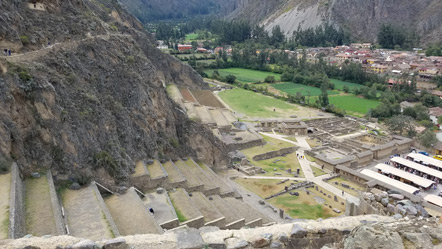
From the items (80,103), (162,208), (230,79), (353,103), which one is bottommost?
(353,103)

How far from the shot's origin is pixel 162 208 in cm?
2489

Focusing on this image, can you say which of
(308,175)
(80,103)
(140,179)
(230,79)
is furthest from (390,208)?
(230,79)

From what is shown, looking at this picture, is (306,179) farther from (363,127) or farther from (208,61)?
(208,61)

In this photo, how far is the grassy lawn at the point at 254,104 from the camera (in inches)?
2757

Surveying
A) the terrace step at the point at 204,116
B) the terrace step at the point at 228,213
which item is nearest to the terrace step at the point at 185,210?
the terrace step at the point at 228,213

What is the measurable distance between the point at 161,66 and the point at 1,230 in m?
56.5

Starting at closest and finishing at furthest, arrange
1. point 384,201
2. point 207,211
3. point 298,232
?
point 298,232, point 384,201, point 207,211

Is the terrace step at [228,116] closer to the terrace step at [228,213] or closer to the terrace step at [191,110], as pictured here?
the terrace step at [191,110]

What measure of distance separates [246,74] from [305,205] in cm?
8148

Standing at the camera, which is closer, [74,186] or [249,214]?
[74,186]

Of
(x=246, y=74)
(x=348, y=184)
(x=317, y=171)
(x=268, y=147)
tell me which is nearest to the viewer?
(x=348, y=184)

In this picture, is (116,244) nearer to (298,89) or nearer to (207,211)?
(207,211)

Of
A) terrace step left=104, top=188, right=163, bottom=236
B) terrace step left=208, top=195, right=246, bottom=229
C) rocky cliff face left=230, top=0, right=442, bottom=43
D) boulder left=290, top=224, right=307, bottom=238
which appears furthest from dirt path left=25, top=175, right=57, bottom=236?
rocky cliff face left=230, top=0, right=442, bottom=43

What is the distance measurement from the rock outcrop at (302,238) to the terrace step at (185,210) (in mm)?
12002
